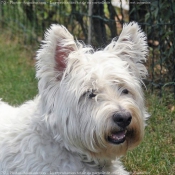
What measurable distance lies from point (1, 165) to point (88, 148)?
651mm

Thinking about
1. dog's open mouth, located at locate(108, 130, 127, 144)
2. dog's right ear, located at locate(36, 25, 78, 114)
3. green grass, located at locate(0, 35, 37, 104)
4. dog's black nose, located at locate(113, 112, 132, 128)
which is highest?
dog's right ear, located at locate(36, 25, 78, 114)

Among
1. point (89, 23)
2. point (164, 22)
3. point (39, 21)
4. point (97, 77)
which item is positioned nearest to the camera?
point (97, 77)

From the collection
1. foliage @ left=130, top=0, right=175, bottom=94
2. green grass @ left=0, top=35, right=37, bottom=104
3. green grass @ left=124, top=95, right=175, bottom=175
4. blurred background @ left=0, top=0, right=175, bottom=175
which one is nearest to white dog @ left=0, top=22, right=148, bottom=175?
green grass @ left=124, top=95, right=175, bottom=175

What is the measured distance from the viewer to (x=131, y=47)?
134 inches

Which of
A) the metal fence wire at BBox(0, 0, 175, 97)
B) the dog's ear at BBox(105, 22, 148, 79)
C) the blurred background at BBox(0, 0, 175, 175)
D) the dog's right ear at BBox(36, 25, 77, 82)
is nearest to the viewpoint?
the dog's right ear at BBox(36, 25, 77, 82)

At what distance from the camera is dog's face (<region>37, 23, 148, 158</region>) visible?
3.06m

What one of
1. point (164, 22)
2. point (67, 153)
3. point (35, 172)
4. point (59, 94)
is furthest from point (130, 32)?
point (164, 22)

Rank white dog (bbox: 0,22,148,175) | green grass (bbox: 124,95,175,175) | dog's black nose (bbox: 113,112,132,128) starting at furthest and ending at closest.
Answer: green grass (bbox: 124,95,175,175) < white dog (bbox: 0,22,148,175) < dog's black nose (bbox: 113,112,132,128)

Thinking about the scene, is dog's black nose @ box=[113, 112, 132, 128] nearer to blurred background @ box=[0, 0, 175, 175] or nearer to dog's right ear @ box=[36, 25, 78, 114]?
dog's right ear @ box=[36, 25, 78, 114]

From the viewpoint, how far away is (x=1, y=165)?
339 cm

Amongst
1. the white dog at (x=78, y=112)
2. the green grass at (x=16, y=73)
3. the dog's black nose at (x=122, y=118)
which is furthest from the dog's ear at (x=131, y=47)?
the green grass at (x=16, y=73)

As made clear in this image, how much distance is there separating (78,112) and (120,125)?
0.30 meters

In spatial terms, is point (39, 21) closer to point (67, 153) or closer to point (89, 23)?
point (89, 23)

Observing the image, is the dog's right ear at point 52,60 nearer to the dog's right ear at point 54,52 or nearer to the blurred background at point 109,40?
the dog's right ear at point 54,52
